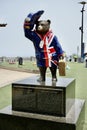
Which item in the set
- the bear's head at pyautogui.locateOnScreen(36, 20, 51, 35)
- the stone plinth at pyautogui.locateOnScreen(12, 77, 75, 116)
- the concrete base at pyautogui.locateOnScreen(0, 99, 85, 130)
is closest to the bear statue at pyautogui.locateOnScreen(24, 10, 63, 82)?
the bear's head at pyautogui.locateOnScreen(36, 20, 51, 35)

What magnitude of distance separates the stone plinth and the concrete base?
0.07m

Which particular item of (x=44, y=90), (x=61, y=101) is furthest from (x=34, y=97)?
(x=61, y=101)

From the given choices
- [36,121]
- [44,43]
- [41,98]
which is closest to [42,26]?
Result: [44,43]

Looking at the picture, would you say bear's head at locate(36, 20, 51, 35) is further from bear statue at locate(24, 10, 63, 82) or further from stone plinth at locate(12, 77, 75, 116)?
stone plinth at locate(12, 77, 75, 116)

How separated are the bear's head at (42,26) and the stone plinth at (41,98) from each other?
0.73 m

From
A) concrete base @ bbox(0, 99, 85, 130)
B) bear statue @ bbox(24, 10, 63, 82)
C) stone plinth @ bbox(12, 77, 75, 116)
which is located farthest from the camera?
bear statue @ bbox(24, 10, 63, 82)

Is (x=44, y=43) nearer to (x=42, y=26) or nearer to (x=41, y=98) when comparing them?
(x=42, y=26)

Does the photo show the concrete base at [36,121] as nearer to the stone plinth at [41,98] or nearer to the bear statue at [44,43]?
the stone plinth at [41,98]

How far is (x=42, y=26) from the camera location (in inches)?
131

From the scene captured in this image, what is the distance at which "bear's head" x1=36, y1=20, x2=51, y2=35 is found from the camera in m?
3.32

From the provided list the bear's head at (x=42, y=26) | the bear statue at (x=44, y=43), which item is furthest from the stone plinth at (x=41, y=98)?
the bear's head at (x=42, y=26)

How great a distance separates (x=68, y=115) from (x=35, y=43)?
3.47 ft

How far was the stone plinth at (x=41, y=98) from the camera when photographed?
2904 millimetres

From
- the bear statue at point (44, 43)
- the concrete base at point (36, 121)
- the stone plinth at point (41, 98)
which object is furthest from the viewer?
the bear statue at point (44, 43)
